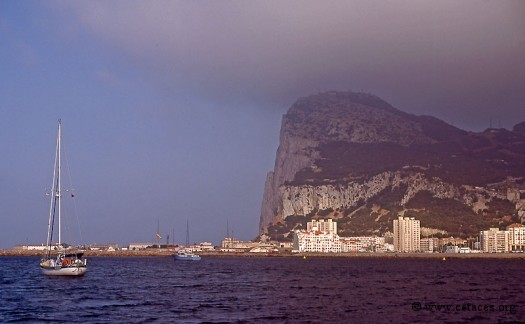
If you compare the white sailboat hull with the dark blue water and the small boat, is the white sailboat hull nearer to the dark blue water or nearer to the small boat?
the small boat

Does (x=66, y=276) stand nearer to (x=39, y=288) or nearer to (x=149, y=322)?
(x=39, y=288)

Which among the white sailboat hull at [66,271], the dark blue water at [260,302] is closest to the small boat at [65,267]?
the white sailboat hull at [66,271]

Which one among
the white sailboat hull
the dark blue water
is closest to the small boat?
the white sailboat hull

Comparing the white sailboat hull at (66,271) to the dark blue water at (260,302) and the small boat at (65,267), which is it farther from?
the dark blue water at (260,302)

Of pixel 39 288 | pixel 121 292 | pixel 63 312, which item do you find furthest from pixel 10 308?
pixel 39 288

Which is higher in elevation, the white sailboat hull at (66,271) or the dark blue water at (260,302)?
the white sailboat hull at (66,271)

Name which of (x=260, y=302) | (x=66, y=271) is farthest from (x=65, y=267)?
(x=260, y=302)

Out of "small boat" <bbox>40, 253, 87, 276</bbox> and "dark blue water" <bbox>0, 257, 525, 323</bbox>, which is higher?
"small boat" <bbox>40, 253, 87, 276</bbox>

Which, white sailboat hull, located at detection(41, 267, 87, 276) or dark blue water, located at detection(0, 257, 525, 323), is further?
white sailboat hull, located at detection(41, 267, 87, 276)

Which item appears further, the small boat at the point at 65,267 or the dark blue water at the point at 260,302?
the small boat at the point at 65,267

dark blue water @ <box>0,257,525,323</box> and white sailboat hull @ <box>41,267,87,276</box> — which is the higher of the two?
white sailboat hull @ <box>41,267,87,276</box>

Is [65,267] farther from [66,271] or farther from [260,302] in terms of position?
[260,302]
